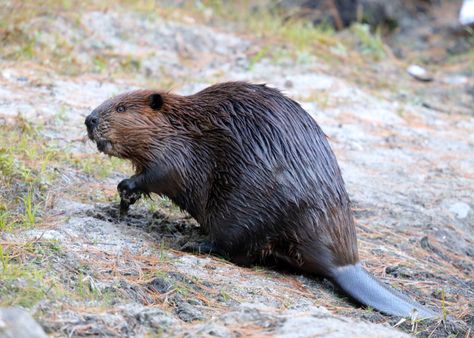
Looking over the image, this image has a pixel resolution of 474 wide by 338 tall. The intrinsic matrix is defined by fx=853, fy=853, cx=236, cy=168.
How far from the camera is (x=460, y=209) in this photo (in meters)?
5.07

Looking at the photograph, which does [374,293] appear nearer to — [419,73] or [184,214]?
[184,214]

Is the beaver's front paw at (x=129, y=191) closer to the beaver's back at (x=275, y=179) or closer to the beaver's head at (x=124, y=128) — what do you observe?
the beaver's head at (x=124, y=128)

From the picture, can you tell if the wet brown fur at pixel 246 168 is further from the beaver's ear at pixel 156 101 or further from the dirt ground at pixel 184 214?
the dirt ground at pixel 184 214

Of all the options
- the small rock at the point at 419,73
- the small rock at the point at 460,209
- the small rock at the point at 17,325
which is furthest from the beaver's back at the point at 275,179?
the small rock at the point at 419,73

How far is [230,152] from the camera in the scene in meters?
3.86

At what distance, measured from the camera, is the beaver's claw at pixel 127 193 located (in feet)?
13.0

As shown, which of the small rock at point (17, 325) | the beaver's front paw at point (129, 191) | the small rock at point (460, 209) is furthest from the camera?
the small rock at point (460, 209)

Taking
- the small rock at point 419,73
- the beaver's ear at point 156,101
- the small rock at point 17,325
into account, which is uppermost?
the beaver's ear at point 156,101

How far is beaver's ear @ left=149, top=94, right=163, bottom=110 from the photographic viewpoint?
4047mm

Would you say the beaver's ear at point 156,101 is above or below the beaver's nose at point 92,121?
above

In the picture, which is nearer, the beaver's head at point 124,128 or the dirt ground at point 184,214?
the dirt ground at point 184,214

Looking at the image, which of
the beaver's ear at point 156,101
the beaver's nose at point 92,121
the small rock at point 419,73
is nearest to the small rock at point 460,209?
the beaver's ear at point 156,101

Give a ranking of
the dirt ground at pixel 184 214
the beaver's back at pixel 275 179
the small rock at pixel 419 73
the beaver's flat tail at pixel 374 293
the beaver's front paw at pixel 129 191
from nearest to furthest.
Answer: the dirt ground at pixel 184 214 → the beaver's flat tail at pixel 374 293 → the beaver's back at pixel 275 179 → the beaver's front paw at pixel 129 191 → the small rock at pixel 419 73

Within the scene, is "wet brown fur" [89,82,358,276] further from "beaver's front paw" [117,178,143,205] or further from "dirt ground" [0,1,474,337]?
"dirt ground" [0,1,474,337]
